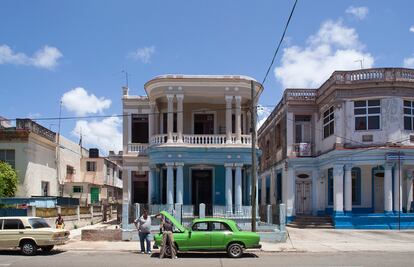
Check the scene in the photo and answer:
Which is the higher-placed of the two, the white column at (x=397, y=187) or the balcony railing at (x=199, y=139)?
the balcony railing at (x=199, y=139)

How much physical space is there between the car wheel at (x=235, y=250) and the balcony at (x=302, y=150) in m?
18.3

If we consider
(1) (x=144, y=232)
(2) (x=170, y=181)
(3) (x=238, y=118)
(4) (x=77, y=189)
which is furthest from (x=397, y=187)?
(4) (x=77, y=189)

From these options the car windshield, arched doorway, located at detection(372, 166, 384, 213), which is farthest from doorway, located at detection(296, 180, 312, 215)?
the car windshield

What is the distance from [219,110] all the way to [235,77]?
10.7 feet

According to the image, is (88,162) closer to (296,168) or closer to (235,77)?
(296,168)

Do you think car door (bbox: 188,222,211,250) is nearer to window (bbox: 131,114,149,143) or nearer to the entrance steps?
window (bbox: 131,114,149,143)

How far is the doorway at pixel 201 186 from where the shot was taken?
3027 centimetres

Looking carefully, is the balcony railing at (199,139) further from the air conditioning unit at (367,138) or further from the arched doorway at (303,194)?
the arched doorway at (303,194)

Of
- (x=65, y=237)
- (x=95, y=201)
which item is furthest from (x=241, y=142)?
(x=95, y=201)

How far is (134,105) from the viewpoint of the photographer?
32062mm

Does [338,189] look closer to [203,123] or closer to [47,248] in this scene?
[203,123]

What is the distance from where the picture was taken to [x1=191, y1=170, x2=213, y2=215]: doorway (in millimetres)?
30266

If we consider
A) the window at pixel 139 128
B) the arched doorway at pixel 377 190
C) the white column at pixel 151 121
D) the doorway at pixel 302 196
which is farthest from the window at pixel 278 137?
the white column at pixel 151 121

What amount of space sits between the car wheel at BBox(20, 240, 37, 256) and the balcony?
20912 mm
